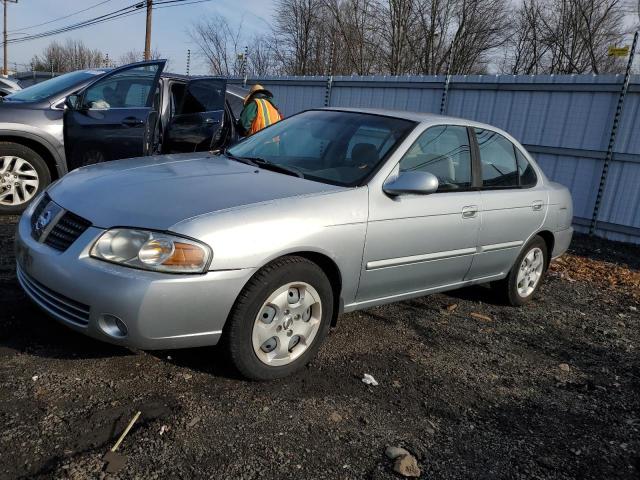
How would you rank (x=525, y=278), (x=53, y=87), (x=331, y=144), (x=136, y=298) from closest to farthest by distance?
1. (x=136, y=298)
2. (x=331, y=144)
3. (x=525, y=278)
4. (x=53, y=87)

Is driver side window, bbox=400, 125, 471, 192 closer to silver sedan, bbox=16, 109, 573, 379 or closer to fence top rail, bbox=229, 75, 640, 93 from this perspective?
silver sedan, bbox=16, 109, 573, 379

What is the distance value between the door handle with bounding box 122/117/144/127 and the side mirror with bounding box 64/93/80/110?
487 millimetres

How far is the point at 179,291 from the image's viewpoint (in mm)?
2574

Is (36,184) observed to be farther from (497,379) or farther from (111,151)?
(497,379)

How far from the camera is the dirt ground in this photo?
2344 millimetres

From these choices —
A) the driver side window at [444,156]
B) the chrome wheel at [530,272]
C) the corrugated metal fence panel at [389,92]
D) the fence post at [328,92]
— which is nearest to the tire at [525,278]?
the chrome wheel at [530,272]

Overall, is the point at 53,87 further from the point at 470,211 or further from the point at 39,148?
the point at 470,211

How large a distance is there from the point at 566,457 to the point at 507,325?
6.24 feet

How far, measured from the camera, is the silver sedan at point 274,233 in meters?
2.61

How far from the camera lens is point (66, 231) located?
282cm

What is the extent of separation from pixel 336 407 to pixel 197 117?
4450mm

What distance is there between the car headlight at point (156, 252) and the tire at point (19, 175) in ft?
11.8

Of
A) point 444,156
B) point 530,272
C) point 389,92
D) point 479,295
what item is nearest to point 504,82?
point 389,92

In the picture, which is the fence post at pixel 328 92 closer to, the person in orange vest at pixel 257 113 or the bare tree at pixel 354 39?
the person in orange vest at pixel 257 113
